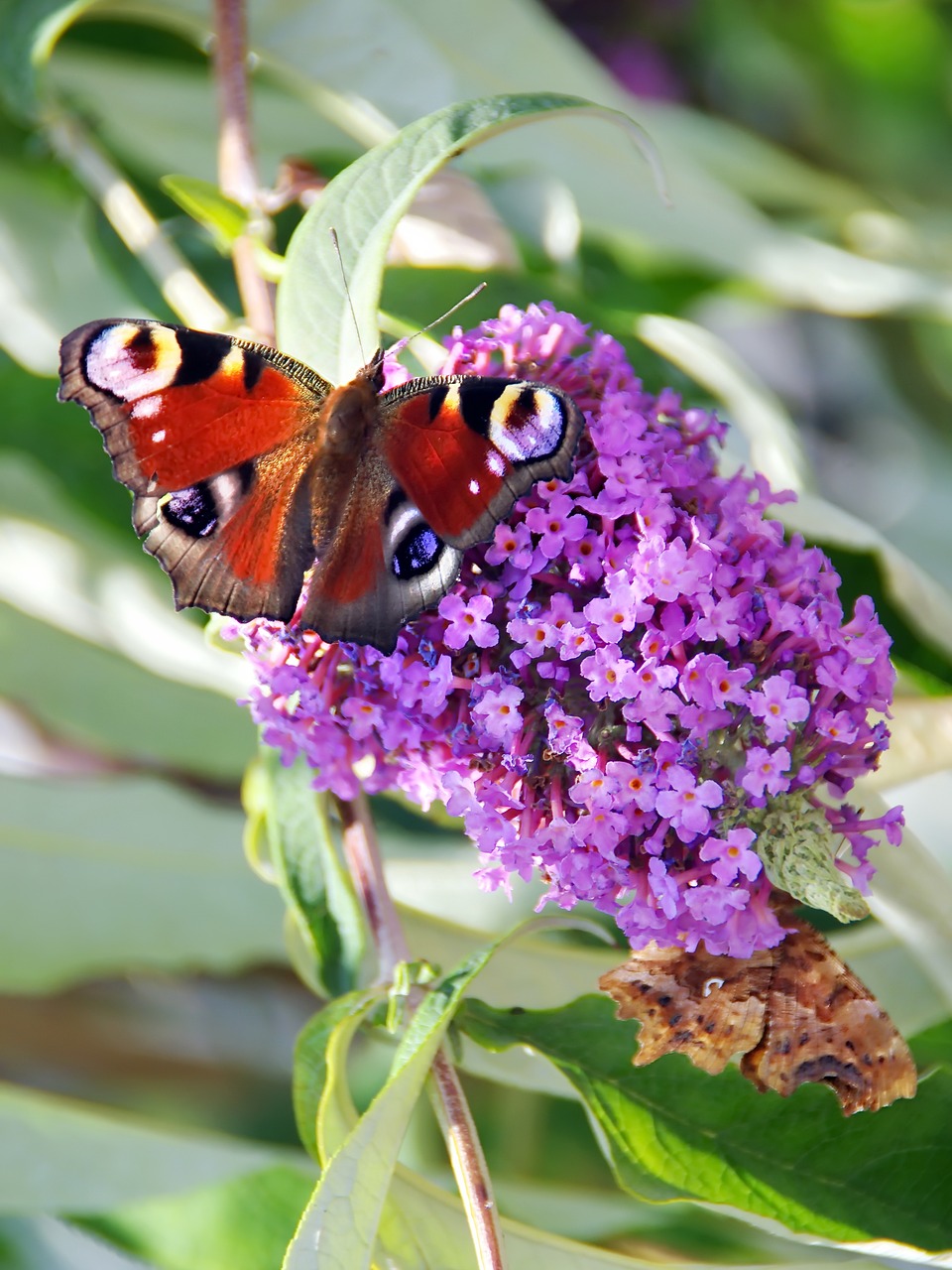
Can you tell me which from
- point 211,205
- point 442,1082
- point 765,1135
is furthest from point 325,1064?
point 211,205

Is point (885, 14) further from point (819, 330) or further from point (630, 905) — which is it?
point (630, 905)

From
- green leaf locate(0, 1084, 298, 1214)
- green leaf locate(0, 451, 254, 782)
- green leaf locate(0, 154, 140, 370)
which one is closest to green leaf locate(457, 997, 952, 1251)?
green leaf locate(0, 1084, 298, 1214)

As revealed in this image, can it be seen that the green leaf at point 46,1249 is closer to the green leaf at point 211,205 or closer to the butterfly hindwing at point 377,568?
the butterfly hindwing at point 377,568

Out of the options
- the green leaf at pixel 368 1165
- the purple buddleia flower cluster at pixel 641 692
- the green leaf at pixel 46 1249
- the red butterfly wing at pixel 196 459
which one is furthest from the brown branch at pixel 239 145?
the green leaf at pixel 46 1249

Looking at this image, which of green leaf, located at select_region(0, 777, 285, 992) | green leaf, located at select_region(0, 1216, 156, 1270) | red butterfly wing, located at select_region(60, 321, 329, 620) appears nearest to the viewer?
red butterfly wing, located at select_region(60, 321, 329, 620)

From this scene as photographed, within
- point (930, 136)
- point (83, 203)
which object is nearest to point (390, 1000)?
point (83, 203)

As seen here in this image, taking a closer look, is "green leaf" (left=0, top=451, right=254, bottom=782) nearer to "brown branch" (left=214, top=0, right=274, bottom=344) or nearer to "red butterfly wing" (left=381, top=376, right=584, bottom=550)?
"brown branch" (left=214, top=0, right=274, bottom=344)
